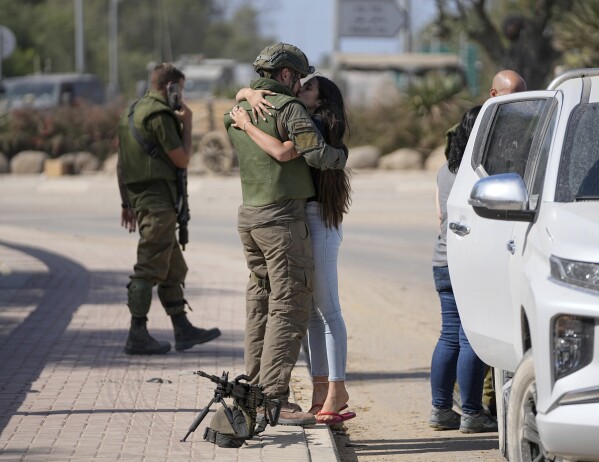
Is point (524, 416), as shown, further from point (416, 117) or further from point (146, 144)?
point (416, 117)

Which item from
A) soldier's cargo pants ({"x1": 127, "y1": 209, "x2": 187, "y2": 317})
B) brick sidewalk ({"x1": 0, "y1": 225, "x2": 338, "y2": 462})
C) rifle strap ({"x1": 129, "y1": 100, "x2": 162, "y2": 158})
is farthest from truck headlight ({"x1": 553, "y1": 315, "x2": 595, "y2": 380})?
rifle strap ({"x1": 129, "y1": 100, "x2": 162, "y2": 158})

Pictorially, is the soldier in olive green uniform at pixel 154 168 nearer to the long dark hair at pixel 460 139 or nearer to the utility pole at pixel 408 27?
the long dark hair at pixel 460 139

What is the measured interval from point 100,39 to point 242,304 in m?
80.7

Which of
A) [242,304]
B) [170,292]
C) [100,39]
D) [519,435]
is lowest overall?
[100,39]

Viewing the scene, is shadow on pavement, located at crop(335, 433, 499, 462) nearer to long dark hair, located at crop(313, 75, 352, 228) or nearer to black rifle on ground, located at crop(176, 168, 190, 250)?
long dark hair, located at crop(313, 75, 352, 228)

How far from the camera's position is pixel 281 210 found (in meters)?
6.26

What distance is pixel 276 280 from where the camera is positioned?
6270 millimetres

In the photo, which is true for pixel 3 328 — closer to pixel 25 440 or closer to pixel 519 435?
pixel 25 440

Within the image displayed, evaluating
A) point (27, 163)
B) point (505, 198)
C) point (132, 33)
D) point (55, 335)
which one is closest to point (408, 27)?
point (27, 163)

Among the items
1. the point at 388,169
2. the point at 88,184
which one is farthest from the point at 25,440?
the point at 388,169

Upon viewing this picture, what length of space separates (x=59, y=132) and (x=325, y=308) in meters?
26.0

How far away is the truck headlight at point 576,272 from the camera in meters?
4.38

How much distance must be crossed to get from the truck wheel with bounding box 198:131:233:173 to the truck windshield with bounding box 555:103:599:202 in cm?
2334

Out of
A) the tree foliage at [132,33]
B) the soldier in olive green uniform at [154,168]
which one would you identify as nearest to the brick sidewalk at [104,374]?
the soldier in olive green uniform at [154,168]
